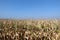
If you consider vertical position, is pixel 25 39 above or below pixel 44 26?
below

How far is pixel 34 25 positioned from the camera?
33.0 ft

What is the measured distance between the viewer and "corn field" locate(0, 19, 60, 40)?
963 cm

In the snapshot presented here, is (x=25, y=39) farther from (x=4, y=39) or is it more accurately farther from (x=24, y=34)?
(x=4, y=39)

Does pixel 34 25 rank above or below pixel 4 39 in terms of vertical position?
above

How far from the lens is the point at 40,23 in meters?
10.2

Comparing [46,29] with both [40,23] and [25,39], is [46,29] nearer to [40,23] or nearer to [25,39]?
[40,23]

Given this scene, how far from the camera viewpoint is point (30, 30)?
9844 mm

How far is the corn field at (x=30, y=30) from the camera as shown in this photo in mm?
9629

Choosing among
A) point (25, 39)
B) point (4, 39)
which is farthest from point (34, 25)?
point (4, 39)

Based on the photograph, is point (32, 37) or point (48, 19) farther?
point (48, 19)

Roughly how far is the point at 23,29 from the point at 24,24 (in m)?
0.42

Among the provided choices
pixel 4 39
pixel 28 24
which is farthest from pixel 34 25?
pixel 4 39

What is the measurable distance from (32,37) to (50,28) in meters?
1.14

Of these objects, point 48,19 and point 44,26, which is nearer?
point 44,26
